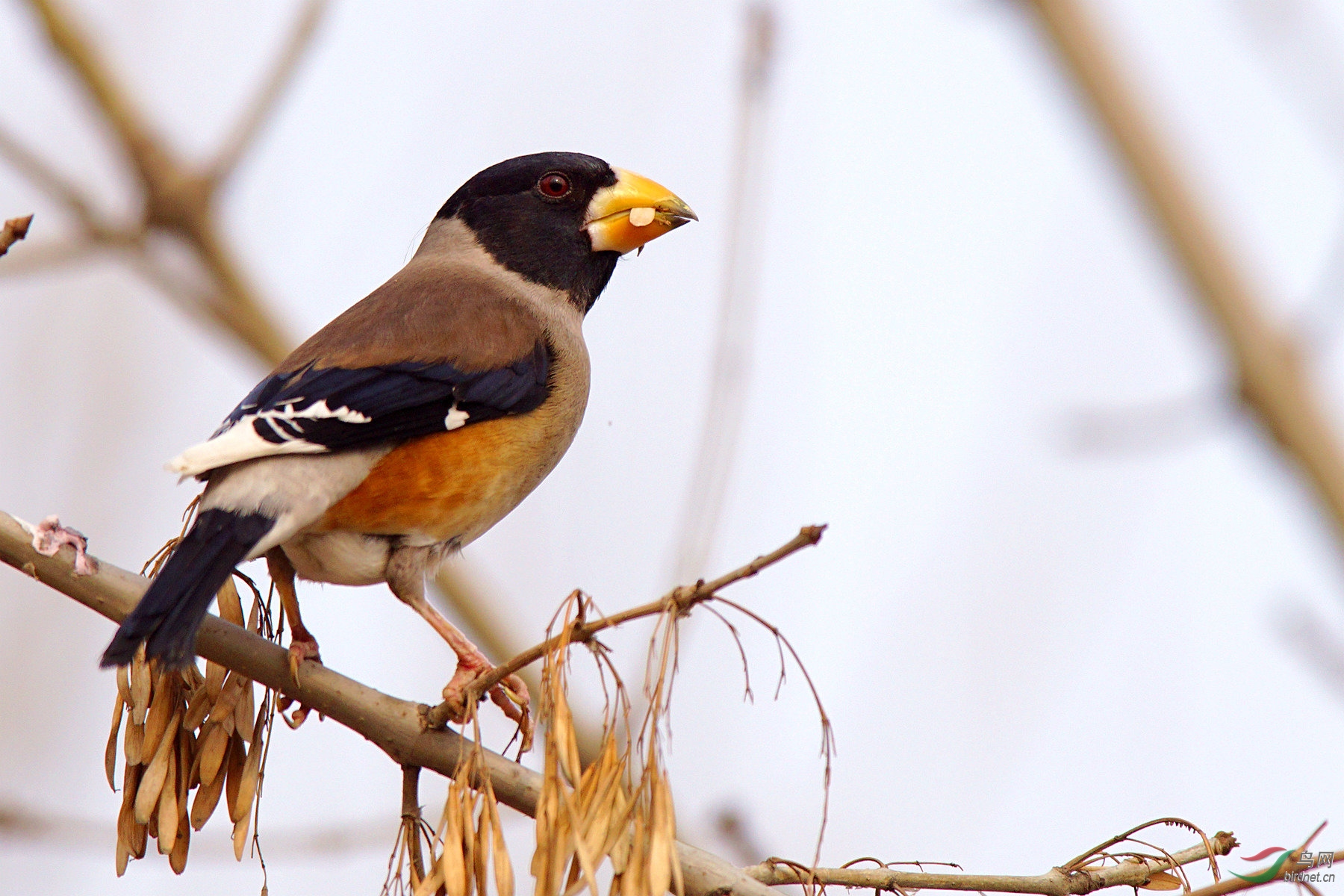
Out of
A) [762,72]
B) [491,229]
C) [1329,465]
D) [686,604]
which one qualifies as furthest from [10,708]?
[1329,465]

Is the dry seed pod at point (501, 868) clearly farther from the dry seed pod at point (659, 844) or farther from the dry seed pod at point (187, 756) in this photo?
the dry seed pod at point (187, 756)

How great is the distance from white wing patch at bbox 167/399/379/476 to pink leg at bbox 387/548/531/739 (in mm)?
424

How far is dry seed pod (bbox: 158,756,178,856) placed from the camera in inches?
118

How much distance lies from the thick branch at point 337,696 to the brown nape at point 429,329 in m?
1.09

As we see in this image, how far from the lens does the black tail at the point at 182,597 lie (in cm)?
276

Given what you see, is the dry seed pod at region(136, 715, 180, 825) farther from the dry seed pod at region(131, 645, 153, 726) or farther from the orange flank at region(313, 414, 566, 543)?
the orange flank at region(313, 414, 566, 543)

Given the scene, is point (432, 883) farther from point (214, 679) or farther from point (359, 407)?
point (359, 407)

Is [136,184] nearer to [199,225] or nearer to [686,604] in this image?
[199,225]

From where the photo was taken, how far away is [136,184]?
426cm

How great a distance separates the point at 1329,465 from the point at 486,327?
270 centimetres

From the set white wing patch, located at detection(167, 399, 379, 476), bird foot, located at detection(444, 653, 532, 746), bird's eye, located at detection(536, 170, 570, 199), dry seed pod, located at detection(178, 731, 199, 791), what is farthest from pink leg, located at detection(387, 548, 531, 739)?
bird's eye, located at detection(536, 170, 570, 199)

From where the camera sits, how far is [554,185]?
519 cm

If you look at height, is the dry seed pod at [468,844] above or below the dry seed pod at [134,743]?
below

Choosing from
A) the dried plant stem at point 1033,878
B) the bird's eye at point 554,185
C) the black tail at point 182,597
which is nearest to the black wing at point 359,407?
the black tail at point 182,597
